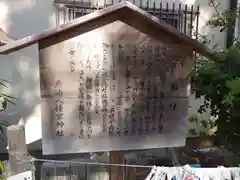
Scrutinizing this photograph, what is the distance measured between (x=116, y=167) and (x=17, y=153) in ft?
2.91

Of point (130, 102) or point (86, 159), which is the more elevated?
point (130, 102)

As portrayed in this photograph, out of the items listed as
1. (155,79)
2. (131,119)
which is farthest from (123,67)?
(131,119)

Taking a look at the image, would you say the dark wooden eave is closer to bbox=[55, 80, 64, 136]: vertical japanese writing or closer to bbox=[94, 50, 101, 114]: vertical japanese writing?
bbox=[94, 50, 101, 114]: vertical japanese writing

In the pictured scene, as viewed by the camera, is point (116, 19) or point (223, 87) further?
point (223, 87)

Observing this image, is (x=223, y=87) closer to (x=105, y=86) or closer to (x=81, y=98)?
(x=105, y=86)

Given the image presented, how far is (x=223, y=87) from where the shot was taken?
256cm

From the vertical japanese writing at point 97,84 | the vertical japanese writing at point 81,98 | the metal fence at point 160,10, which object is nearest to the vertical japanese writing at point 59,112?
the vertical japanese writing at point 81,98

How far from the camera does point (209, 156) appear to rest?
3602 millimetres

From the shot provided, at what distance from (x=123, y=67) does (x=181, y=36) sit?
20.4 inches

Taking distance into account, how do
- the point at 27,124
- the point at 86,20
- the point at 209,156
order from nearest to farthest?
the point at 86,20 → the point at 209,156 → the point at 27,124

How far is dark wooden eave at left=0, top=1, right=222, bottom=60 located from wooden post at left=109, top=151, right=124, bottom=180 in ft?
3.53

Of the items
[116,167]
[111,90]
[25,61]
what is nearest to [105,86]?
[111,90]

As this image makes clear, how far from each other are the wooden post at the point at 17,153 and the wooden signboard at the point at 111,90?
0.61 feet

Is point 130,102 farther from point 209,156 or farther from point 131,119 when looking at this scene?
point 209,156
